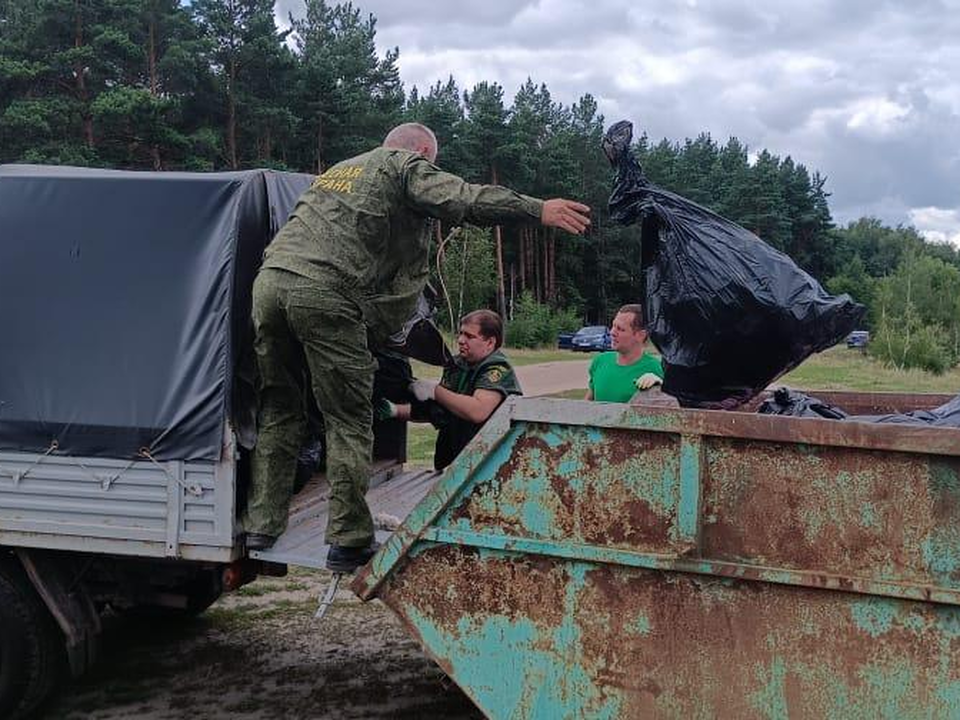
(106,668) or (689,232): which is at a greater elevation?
(689,232)

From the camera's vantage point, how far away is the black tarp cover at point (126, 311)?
11.8 ft

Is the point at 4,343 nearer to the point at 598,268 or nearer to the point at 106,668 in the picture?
the point at 106,668

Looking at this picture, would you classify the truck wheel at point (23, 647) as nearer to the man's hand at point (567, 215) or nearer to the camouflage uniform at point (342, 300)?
the camouflage uniform at point (342, 300)

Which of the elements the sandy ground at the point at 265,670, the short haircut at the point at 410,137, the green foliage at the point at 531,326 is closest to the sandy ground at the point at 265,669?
the sandy ground at the point at 265,670

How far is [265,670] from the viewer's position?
4.75 metres

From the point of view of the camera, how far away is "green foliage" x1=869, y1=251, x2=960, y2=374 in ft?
115

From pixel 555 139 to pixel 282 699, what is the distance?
170 feet

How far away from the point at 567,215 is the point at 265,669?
2940mm

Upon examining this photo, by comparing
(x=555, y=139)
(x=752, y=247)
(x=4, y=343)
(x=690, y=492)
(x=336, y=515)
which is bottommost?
(x=336, y=515)

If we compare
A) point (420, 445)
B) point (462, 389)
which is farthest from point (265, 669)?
point (420, 445)

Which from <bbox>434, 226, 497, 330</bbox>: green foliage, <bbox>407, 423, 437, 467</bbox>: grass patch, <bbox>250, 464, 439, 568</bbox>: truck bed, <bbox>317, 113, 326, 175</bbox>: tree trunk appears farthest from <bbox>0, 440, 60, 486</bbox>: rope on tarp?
A: <bbox>317, 113, 326, 175</bbox>: tree trunk

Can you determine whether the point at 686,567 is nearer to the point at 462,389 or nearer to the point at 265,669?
the point at 462,389

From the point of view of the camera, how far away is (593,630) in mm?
2908

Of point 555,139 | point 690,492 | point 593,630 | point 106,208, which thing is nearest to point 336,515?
point 593,630
